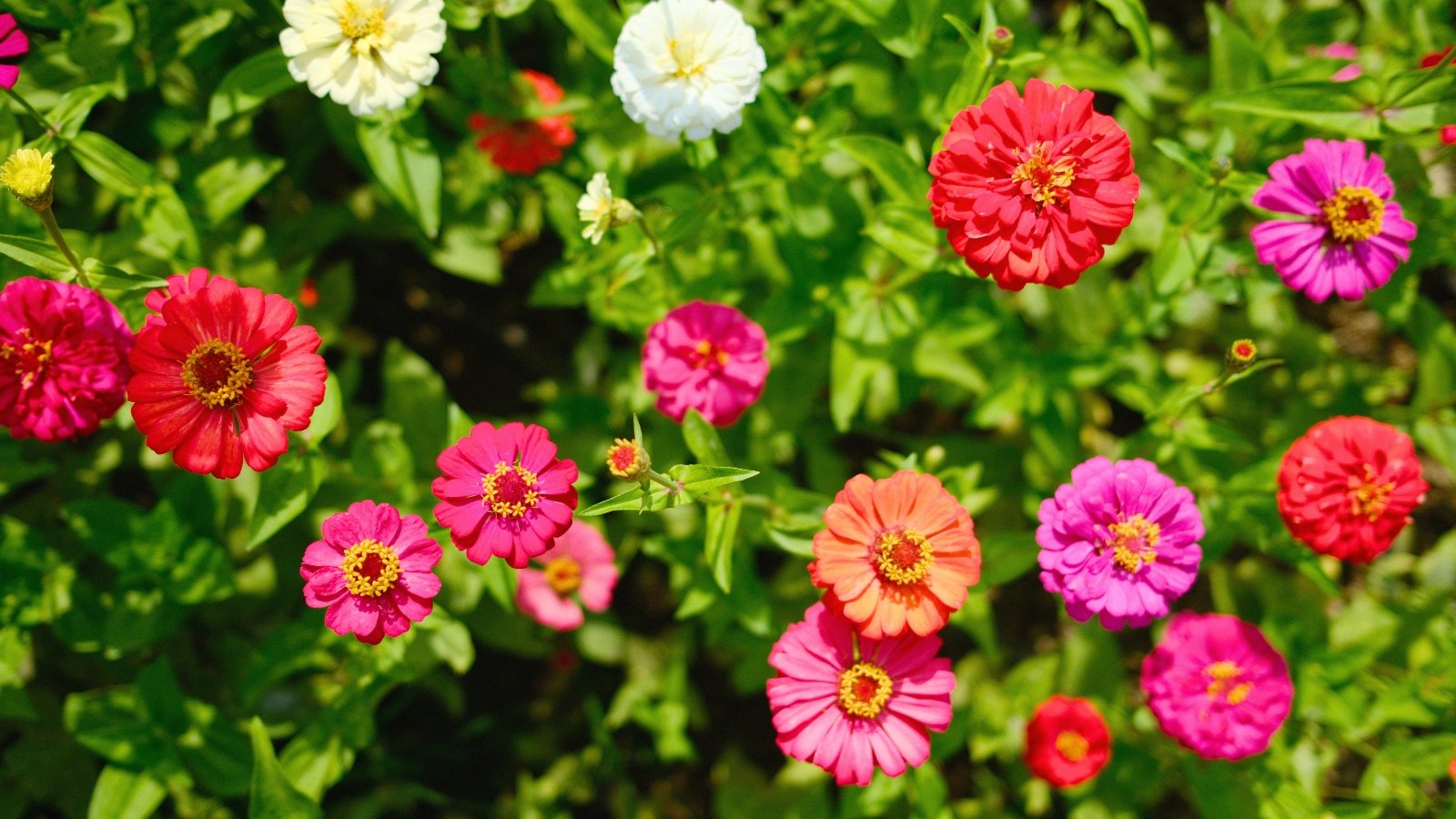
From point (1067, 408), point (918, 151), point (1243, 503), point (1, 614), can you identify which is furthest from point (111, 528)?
point (1243, 503)

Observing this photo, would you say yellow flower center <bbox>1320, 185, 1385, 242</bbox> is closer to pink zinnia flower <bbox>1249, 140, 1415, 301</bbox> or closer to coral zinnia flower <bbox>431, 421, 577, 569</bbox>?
pink zinnia flower <bbox>1249, 140, 1415, 301</bbox>

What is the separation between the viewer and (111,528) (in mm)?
2490

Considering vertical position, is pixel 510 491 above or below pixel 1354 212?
below

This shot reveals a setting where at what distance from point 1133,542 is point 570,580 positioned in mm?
1607

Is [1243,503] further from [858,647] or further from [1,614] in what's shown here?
[1,614]

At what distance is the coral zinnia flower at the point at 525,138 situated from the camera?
271 centimetres

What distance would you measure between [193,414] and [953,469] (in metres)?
1.77

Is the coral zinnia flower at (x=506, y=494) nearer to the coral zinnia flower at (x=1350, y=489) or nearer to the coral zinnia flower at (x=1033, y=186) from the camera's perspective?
the coral zinnia flower at (x=1033, y=186)

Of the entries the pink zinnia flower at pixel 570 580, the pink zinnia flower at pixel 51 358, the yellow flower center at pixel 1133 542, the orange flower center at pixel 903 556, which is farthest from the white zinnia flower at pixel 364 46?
the yellow flower center at pixel 1133 542

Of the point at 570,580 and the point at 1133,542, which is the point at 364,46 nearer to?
the point at 570,580

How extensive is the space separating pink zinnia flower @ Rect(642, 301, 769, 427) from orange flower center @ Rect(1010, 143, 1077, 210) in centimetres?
77

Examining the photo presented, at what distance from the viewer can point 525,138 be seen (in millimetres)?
2732

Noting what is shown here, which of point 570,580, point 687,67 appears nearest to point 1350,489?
point 687,67

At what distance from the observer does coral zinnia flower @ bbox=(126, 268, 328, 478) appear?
1.89 meters
